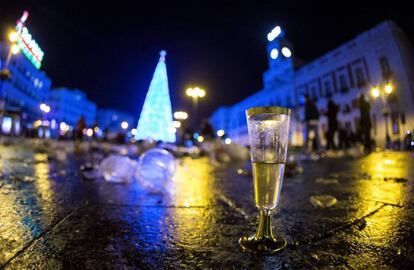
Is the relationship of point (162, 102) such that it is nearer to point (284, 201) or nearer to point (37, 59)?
point (37, 59)

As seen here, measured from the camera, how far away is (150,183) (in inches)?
81.0

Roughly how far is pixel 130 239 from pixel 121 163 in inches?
74.0

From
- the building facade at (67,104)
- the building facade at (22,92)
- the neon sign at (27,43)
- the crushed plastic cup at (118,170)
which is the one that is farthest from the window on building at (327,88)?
the building facade at (67,104)

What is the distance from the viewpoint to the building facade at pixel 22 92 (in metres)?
31.1

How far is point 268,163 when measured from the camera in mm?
735

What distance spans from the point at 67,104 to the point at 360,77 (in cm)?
6301

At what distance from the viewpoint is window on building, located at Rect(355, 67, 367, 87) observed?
2032cm

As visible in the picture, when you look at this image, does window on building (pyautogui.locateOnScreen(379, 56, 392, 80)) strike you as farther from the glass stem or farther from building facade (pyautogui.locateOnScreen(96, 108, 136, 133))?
building facade (pyautogui.locateOnScreen(96, 108, 136, 133))

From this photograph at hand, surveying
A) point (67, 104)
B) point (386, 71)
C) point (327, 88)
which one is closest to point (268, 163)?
point (386, 71)

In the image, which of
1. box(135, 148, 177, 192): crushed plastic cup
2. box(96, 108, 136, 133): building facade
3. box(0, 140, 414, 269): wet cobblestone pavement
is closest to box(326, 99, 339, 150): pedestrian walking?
box(0, 140, 414, 269): wet cobblestone pavement

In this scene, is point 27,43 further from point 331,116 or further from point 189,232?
point 331,116

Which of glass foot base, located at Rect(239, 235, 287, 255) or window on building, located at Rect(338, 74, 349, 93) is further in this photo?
window on building, located at Rect(338, 74, 349, 93)

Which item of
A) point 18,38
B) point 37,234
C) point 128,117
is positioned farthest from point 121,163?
point 128,117

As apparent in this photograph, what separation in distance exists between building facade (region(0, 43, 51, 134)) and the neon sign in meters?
30.4
